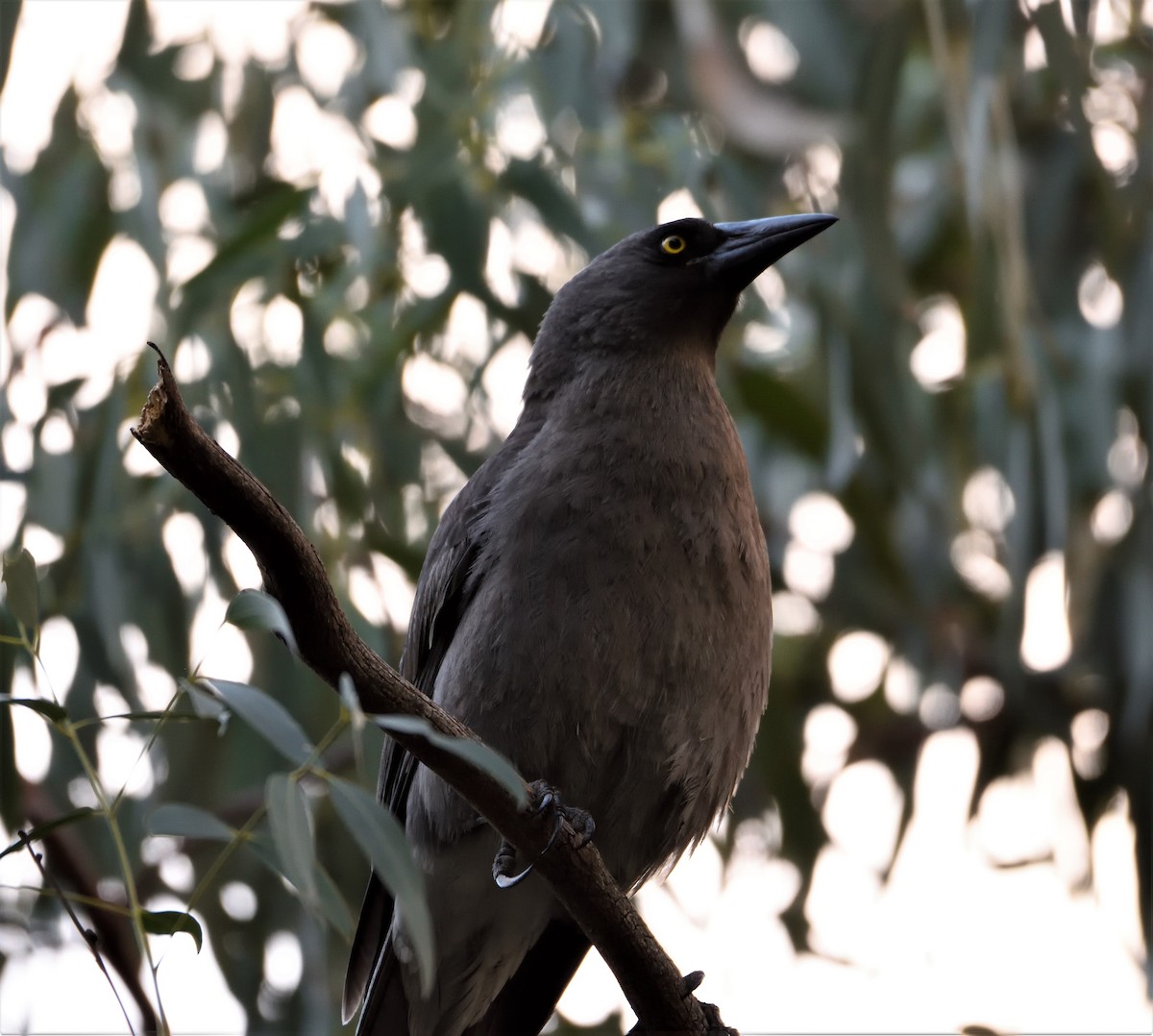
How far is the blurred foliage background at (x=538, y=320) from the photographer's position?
358cm

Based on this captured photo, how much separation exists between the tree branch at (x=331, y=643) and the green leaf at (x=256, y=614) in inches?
7.8

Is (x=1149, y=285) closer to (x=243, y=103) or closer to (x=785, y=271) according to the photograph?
(x=785, y=271)

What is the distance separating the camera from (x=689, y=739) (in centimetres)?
285

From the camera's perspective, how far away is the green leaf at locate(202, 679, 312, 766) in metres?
1.59

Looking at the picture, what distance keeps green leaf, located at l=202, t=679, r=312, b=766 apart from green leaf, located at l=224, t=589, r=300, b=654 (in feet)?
0.23

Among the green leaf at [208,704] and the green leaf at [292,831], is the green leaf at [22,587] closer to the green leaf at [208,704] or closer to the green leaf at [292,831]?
the green leaf at [208,704]

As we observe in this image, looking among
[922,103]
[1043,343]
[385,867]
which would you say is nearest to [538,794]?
[385,867]

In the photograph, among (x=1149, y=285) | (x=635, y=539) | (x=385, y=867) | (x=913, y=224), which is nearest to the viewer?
(x=385, y=867)

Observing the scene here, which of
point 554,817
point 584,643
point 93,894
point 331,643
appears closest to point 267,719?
point 331,643

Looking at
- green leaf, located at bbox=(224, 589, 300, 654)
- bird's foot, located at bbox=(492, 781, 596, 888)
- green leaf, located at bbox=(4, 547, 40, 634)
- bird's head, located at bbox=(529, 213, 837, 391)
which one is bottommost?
bird's foot, located at bbox=(492, 781, 596, 888)

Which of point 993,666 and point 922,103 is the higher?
point 922,103

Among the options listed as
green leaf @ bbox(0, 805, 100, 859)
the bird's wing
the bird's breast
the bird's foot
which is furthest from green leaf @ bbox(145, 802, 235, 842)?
the bird's wing

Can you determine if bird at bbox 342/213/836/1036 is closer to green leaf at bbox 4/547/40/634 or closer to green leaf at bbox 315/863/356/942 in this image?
green leaf at bbox 315/863/356/942

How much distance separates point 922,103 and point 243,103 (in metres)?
2.07
